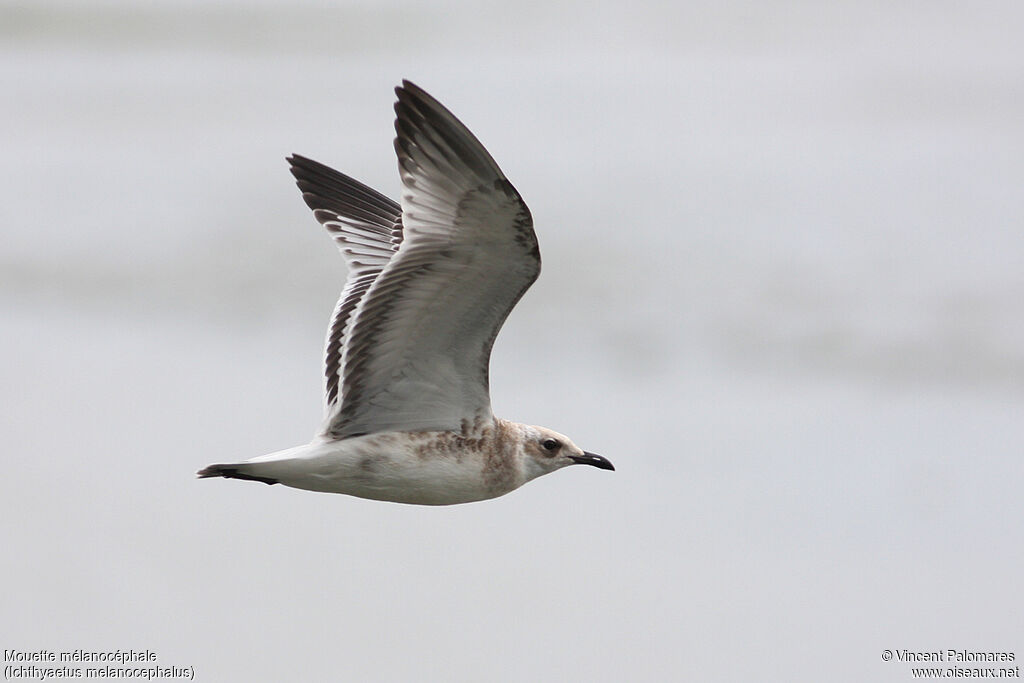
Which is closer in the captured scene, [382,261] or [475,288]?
[475,288]

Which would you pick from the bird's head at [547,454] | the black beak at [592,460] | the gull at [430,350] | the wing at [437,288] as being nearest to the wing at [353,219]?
the gull at [430,350]

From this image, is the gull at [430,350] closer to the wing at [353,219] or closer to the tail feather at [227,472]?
the tail feather at [227,472]

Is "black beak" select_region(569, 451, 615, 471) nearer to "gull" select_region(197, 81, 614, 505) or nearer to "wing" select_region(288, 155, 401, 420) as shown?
"gull" select_region(197, 81, 614, 505)

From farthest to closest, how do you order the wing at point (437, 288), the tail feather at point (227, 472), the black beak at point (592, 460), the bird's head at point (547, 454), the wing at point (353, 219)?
the wing at point (353, 219) → the black beak at point (592, 460) → the bird's head at point (547, 454) → the tail feather at point (227, 472) → the wing at point (437, 288)

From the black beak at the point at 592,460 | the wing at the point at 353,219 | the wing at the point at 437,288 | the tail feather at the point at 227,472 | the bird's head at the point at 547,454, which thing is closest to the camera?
the wing at the point at 437,288

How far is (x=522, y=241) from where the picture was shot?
8734 mm

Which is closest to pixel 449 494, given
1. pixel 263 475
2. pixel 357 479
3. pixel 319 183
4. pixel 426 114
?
pixel 357 479

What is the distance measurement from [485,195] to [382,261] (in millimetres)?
2425

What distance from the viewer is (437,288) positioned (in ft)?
29.8

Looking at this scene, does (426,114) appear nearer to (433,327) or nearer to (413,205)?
(413,205)

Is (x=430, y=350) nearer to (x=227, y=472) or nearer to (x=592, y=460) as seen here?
(x=227, y=472)

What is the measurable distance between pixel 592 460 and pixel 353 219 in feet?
8.37

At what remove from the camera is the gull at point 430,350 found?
866 centimetres

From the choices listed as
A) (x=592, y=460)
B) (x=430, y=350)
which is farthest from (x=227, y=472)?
(x=592, y=460)
